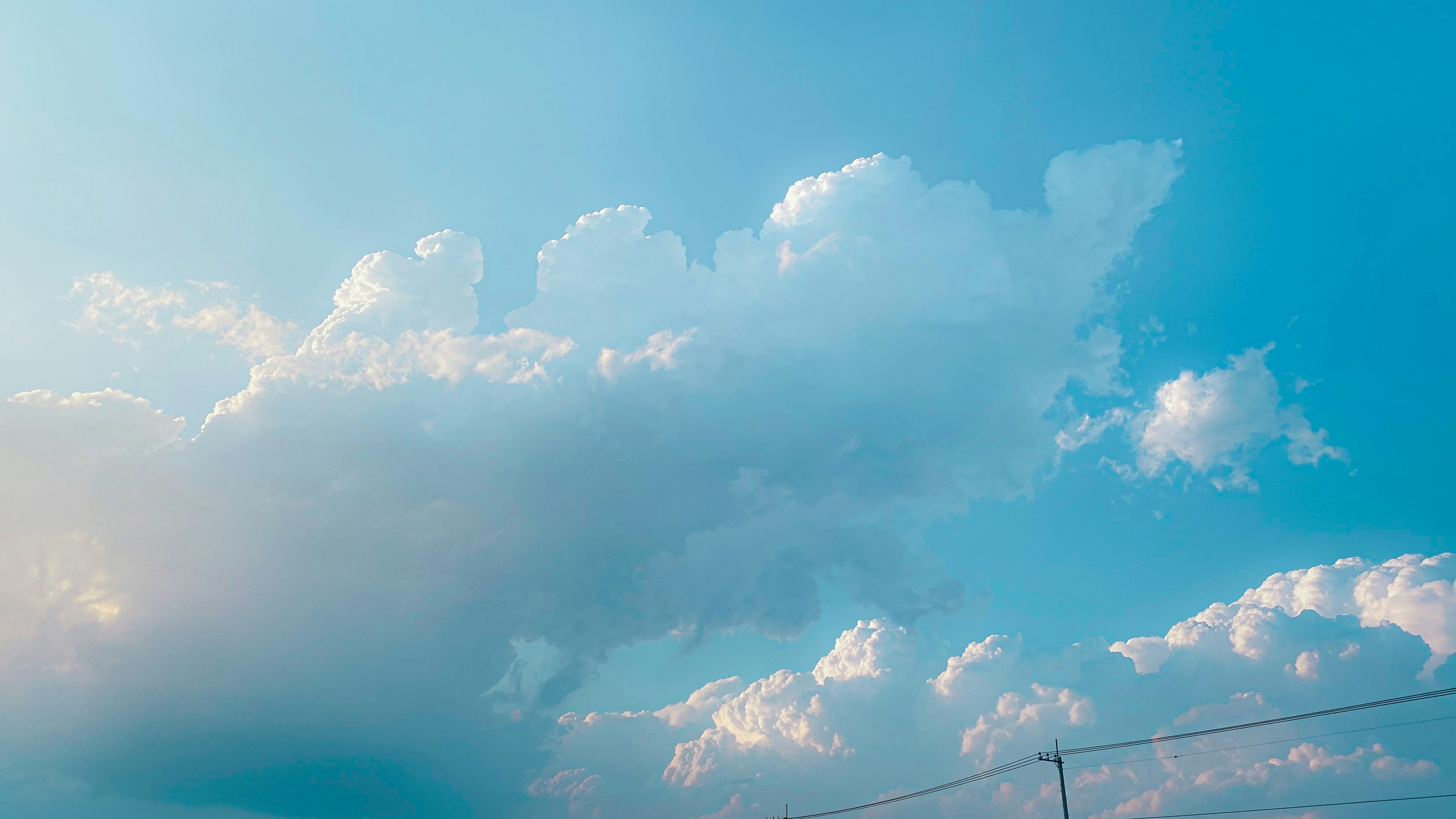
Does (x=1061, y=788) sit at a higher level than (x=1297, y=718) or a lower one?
lower

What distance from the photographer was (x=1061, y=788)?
12588cm

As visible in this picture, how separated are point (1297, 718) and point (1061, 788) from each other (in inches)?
1449

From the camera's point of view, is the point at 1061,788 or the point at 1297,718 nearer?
→ the point at 1297,718

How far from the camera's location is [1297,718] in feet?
332
